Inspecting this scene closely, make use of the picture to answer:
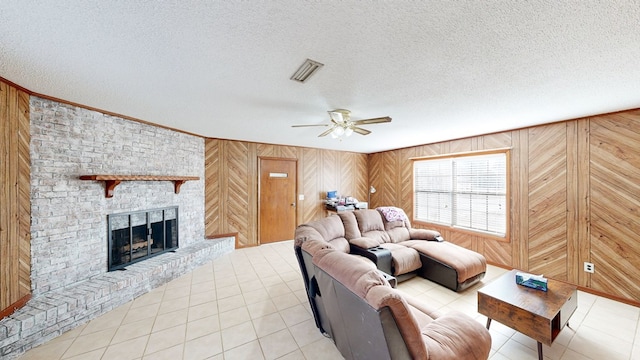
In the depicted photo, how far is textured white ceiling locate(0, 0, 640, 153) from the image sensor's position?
3.85 feet

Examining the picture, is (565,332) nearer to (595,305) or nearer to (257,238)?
(595,305)

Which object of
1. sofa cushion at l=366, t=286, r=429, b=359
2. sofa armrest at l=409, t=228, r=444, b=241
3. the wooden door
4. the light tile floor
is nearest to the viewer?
sofa cushion at l=366, t=286, r=429, b=359

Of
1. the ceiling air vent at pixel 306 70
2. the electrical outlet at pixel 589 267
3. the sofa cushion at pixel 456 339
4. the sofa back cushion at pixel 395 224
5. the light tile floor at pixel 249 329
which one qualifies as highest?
the ceiling air vent at pixel 306 70

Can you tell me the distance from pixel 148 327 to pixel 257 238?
286 centimetres

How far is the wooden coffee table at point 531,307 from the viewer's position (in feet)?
5.90

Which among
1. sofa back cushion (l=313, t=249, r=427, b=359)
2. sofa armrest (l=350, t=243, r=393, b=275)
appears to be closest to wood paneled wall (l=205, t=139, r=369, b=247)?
sofa armrest (l=350, t=243, r=393, b=275)

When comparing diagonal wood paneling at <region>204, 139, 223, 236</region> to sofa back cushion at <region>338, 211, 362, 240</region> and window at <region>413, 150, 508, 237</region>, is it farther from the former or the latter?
window at <region>413, 150, 508, 237</region>

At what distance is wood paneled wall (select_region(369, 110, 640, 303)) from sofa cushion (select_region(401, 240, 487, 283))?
1.10m

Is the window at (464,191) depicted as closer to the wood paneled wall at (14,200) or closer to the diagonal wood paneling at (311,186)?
the diagonal wood paneling at (311,186)

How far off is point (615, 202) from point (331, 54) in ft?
13.6

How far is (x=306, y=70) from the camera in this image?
1778 millimetres

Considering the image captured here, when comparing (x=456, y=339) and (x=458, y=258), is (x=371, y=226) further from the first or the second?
(x=456, y=339)

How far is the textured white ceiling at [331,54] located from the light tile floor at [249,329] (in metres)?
2.47

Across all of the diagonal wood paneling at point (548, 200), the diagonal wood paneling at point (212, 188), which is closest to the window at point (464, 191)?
the diagonal wood paneling at point (548, 200)
